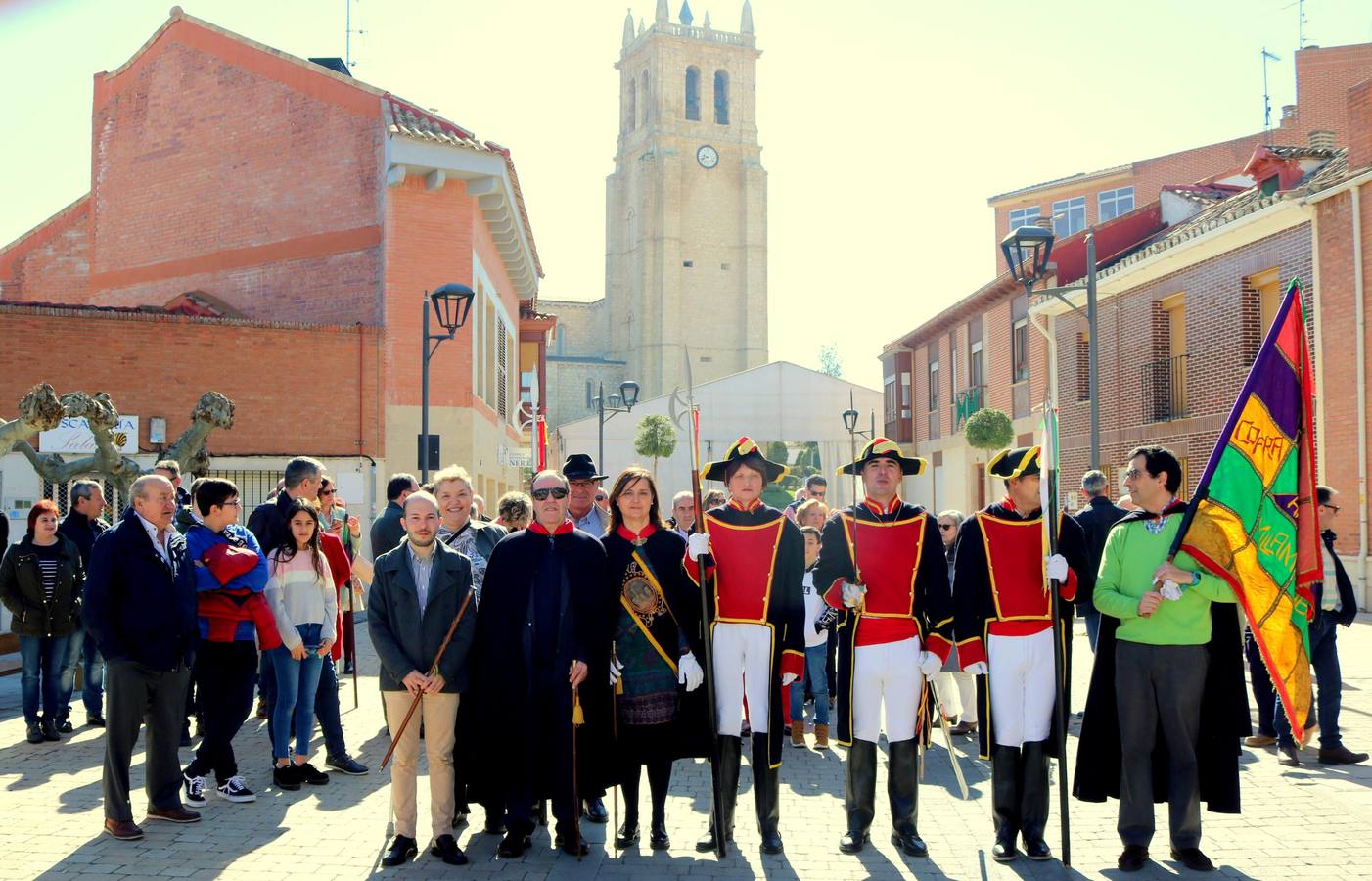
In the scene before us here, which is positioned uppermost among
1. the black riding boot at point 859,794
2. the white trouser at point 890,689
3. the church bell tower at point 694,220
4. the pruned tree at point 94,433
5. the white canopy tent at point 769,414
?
the church bell tower at point 694,220

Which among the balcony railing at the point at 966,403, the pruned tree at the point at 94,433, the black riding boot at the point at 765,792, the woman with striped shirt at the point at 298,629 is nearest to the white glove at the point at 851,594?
the black riding boot at the point at 765,792

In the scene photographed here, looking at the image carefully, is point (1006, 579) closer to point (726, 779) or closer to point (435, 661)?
point (726, 779)

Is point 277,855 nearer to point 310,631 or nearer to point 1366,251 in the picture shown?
point 310,631

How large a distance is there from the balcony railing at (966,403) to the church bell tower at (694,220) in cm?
4331

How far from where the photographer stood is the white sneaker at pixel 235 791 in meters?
7.00

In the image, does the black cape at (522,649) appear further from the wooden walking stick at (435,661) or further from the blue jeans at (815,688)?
the blue jeans at (815,688)

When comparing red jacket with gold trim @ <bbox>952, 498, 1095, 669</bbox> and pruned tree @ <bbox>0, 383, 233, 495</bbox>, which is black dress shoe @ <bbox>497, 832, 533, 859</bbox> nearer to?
red jacket with gold trim @ <bbox>952, 498, 1095, 669</bbox>

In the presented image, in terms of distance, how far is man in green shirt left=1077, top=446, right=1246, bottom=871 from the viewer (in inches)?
224

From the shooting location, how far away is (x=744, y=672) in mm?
6188

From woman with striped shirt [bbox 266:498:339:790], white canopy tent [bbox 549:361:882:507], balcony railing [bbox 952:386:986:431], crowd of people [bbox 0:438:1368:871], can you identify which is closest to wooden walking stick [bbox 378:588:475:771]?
crowd of people [bbox 0:438:1368:871]

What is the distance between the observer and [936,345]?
38.3m

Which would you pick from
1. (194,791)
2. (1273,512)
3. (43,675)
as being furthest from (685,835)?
(43,675)

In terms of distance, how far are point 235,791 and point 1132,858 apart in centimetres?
477

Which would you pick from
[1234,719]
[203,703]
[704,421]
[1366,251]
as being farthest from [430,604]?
[704,421]
